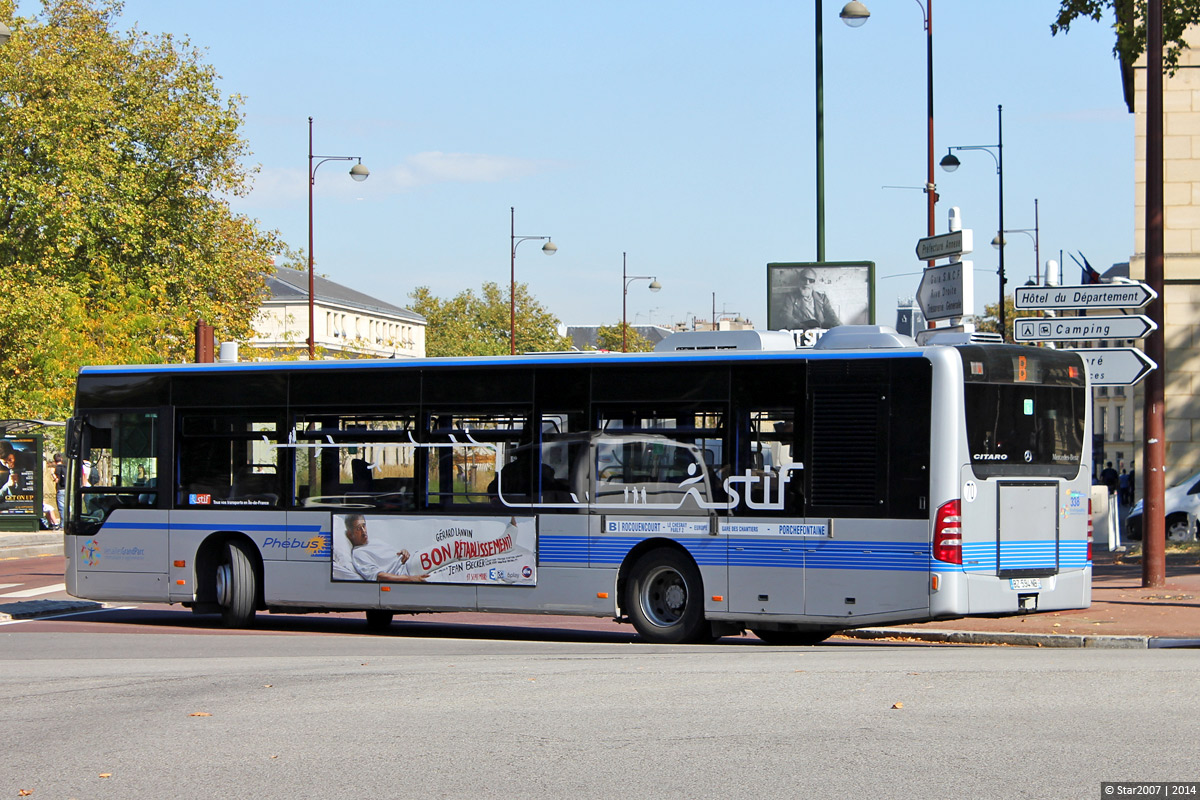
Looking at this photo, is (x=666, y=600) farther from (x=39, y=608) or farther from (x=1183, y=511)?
(x=1183, y=511)

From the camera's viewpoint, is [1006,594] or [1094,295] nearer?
[1006,594]

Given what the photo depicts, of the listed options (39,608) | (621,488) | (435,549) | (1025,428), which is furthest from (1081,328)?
(39,608)

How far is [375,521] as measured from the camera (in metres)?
14.8

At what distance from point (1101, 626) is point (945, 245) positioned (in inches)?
246

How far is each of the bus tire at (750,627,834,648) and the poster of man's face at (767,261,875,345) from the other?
1049 cm

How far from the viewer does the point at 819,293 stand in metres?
25.1

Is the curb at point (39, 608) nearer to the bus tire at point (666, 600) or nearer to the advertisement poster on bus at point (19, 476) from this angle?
the bus tire at point (666, 600)

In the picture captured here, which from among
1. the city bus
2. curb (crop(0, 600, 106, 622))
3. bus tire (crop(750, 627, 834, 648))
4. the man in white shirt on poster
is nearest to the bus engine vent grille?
Result: the city bus

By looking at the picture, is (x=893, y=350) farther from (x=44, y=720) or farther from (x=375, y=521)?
(x=44, y=720)

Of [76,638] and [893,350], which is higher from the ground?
[893,350]

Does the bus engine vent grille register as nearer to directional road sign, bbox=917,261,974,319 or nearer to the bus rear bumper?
the bus rear bumper

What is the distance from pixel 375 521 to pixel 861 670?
20.0ft

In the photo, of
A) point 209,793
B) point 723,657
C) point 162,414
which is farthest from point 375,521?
point 209,793

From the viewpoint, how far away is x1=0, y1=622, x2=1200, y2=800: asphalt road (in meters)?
6.64
